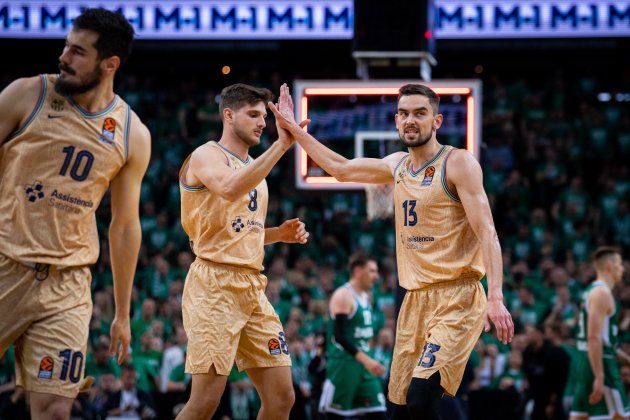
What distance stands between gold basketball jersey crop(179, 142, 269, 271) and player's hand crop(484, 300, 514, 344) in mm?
1711

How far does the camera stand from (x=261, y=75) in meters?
22.0

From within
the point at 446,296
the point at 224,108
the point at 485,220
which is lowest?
the point at 446,296

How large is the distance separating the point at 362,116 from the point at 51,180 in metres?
5.82

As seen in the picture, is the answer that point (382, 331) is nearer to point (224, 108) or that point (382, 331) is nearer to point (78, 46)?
point (224, 108)

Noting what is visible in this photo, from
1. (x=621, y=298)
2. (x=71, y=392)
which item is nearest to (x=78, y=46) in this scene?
(x=71, y=392)

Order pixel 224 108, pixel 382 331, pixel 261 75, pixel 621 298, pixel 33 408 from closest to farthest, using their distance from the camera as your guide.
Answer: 1. pixel 33 408
2. pixel 224 108
3. pixel 382 331
4. pixel 621 298
5. pixel 261 75

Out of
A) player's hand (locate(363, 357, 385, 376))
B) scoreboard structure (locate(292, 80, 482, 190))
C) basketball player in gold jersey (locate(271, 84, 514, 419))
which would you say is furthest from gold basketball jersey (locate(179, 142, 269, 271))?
player's hand (locate(363, 357, 385, 376))

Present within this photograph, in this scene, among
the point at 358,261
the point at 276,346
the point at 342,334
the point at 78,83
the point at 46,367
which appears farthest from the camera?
the point at 358,261

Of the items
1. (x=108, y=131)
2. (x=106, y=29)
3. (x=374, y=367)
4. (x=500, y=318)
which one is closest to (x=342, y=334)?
(x=374, y=367)

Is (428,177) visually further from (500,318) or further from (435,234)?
(500,318)

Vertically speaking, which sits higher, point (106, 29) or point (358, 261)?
point (106, 29)

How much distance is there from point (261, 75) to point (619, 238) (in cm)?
813

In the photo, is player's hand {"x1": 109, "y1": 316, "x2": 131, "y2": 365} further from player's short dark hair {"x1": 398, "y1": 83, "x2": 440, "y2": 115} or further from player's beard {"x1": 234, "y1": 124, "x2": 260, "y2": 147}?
player's short dark hair {"x1": 398, "y1": 83, "x2": 440, "y2": 115}

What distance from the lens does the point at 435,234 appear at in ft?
22.5
